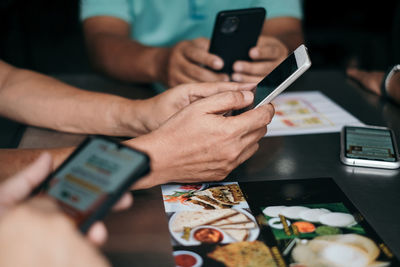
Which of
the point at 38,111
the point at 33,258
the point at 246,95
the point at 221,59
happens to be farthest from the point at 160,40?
the point at 33,258

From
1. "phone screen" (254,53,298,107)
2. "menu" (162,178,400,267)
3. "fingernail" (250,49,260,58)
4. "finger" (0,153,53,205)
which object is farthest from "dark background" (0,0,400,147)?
"finger" (0,153,53,205)

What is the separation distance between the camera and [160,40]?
66.6 inches

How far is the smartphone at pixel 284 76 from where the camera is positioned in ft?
2.46

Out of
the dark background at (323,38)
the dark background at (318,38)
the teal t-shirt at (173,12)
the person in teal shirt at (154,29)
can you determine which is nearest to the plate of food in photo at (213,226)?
the person in teal shirt at (154,29)

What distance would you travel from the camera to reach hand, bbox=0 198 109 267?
437 millimetres

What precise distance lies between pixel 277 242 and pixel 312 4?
3.88m

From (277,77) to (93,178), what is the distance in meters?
0.44

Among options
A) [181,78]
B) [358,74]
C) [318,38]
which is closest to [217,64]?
[181,78]

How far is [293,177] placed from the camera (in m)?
0.85

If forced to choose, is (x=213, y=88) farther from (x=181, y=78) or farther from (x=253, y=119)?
(x=181, y=78)

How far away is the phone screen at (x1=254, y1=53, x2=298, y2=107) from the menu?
19cm

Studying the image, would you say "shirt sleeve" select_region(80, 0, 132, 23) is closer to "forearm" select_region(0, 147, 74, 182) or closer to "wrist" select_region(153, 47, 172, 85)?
"wrist" select_region(153, 47, 172, 85)

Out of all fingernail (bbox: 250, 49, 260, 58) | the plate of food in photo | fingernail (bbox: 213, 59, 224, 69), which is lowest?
the plate of food in photo

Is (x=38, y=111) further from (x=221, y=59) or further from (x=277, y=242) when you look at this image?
(x=277, y=242)
